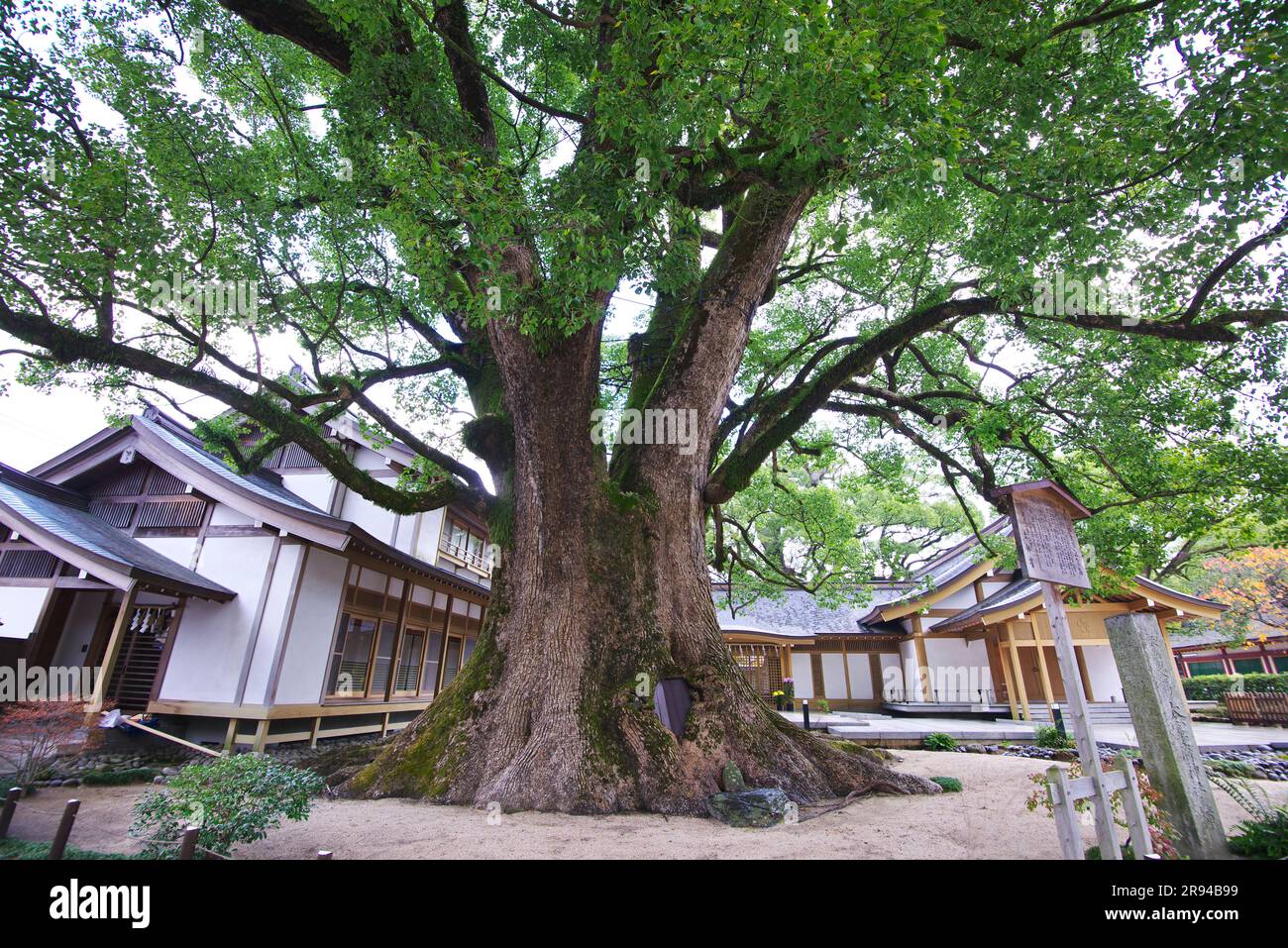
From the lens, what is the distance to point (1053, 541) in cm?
448

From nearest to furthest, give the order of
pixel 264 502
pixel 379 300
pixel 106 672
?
pixel 106 672
pixel 379 300
pixel 264 502

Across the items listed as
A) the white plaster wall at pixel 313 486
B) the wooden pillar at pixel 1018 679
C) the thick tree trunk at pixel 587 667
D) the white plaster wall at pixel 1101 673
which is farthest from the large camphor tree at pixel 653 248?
the white plaster wall at pixel 1101 673

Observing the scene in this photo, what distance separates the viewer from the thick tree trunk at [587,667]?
4980mm

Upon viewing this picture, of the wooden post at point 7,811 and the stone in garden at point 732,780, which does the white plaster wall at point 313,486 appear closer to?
the wooden post at point 7,811

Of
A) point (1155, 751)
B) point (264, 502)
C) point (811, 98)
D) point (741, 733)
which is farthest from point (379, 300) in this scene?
point (1155, 751)

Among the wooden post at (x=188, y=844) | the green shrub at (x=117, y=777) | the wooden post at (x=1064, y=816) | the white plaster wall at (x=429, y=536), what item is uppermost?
the white plaster wall at (x=429, y=536)

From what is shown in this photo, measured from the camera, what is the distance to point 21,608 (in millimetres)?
8219

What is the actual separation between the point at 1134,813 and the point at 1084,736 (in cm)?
43

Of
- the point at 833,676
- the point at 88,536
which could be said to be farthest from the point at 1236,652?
the point at 88,536

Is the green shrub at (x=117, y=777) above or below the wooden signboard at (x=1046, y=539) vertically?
below

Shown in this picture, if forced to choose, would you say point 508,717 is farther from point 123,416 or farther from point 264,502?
point 123,416

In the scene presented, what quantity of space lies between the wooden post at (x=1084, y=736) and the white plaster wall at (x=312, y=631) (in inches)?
383

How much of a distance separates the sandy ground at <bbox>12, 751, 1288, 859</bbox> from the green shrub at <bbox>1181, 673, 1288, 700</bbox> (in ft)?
57.9
